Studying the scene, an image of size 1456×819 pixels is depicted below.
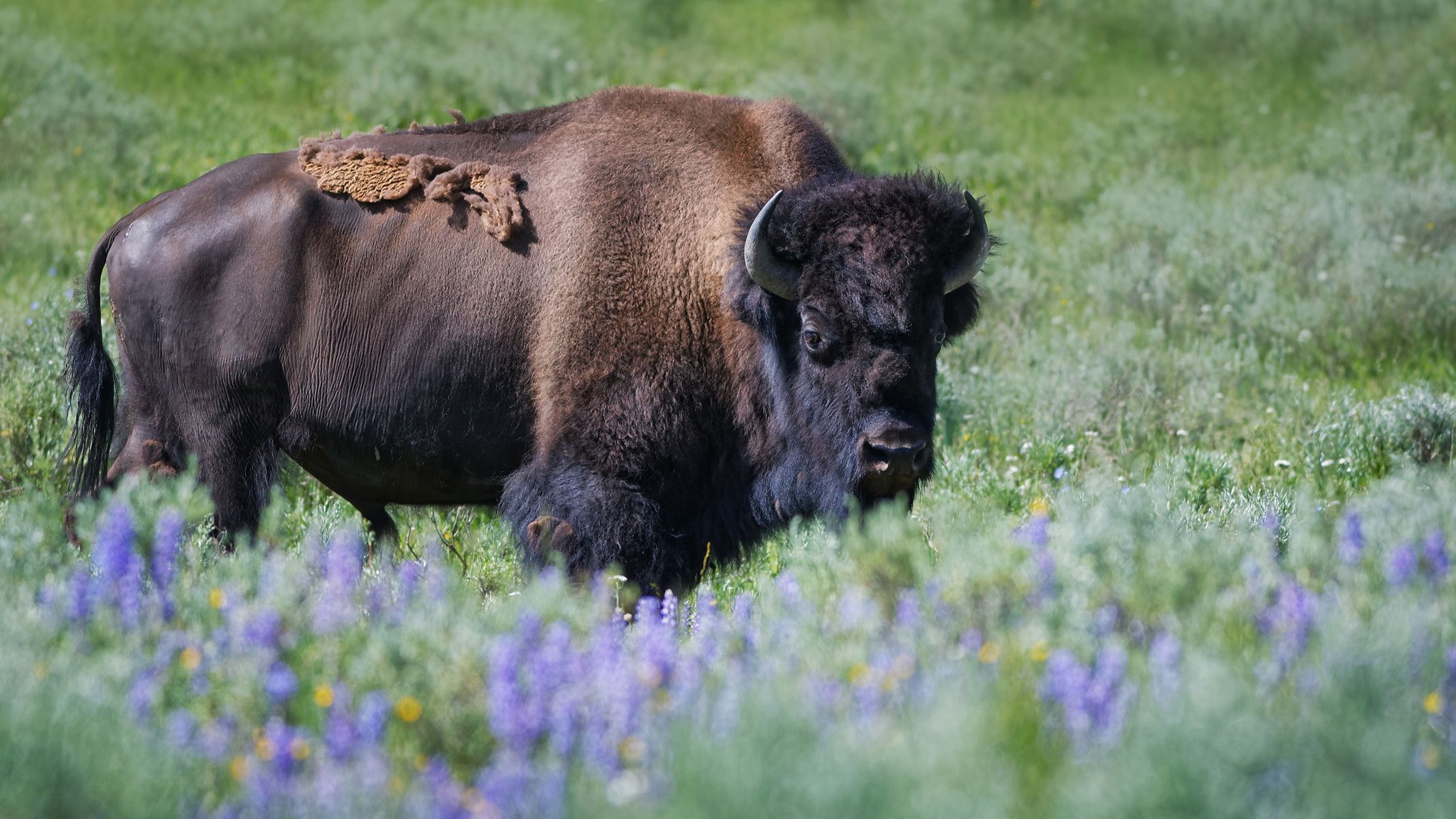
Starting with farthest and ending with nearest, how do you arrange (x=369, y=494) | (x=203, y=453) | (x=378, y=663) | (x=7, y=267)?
(x=7, y=267) < (x=369, y=494) < (x=203, y=453) < (x=378, y=663)

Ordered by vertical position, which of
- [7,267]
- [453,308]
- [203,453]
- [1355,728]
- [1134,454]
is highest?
[1355,728]

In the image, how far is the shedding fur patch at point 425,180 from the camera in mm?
5316

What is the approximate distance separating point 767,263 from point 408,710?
238 cm

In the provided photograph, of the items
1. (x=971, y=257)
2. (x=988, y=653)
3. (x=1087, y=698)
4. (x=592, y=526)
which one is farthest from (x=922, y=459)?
(x=1087, y=698)

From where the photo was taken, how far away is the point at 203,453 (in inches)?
207

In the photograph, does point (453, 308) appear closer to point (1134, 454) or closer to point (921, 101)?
point (1134, 454)

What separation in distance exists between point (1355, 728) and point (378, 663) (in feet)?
6.47

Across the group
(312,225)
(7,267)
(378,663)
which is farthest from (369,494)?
(7,267)

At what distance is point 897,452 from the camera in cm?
465

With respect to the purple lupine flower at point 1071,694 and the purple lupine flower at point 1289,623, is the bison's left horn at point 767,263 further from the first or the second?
the purple lupine flower at point 1071,694

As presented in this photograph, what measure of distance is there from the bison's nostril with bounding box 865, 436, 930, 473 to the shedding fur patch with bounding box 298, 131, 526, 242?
1605 mm

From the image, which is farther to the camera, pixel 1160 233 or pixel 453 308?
pixel 1160 233

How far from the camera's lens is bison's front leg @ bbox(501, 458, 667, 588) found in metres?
4.94

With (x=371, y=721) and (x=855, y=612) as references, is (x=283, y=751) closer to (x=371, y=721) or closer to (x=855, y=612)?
(x=371, y=721)
